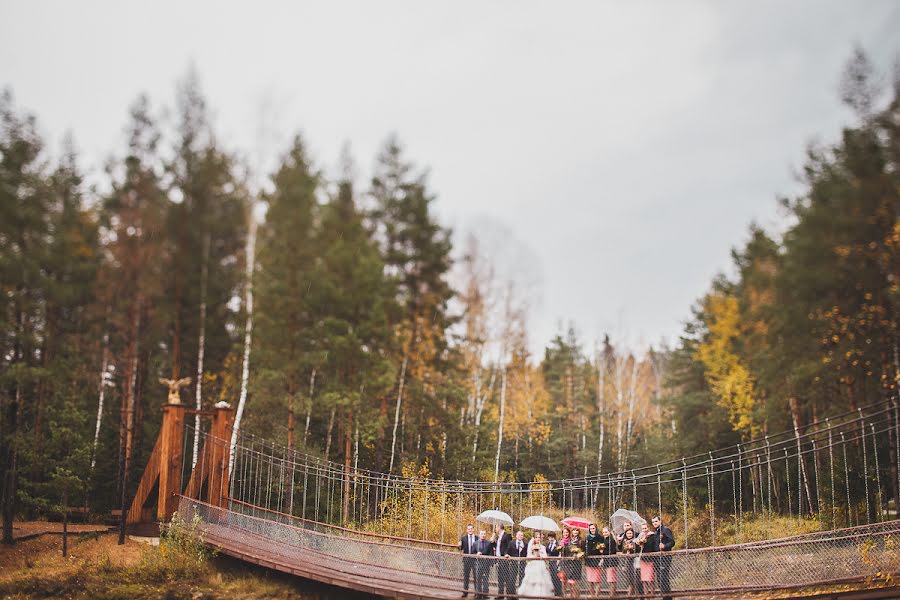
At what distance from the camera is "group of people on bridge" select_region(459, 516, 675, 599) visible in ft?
28.5

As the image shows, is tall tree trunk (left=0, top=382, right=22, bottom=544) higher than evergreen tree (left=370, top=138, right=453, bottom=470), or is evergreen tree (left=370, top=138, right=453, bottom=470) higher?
evergreen tree (left=370, top=138, right=453, bottom=470)

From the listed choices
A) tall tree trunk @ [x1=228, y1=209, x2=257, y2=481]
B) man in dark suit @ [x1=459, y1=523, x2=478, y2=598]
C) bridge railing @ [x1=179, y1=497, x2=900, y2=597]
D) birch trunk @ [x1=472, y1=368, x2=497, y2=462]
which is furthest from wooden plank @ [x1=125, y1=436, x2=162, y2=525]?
birch trunk @ [x1=472, y1=368, x2=497, y2=462]

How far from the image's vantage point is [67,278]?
56.0 feet

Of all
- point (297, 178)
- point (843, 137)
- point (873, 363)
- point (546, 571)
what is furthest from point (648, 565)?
point (297, 178)

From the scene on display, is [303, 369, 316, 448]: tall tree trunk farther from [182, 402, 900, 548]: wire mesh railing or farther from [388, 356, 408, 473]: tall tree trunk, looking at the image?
[388, 356, 408, 473]: tall tree trunk

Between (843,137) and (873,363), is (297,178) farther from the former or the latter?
(873,363)

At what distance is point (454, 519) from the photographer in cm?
1609

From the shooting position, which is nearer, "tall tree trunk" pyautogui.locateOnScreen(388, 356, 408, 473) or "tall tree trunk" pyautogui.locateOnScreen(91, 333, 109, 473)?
"tall tree trunk" pyautogui.locateOnScreen(91, 333, 109, 473)

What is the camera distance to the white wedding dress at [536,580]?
9.47 meters

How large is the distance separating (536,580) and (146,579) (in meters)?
6.51

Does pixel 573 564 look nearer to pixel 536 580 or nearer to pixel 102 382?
pixel 536 580

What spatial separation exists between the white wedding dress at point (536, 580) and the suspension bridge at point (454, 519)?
46 cm

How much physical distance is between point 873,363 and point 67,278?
770 inches

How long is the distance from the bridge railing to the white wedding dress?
0.24 meters
